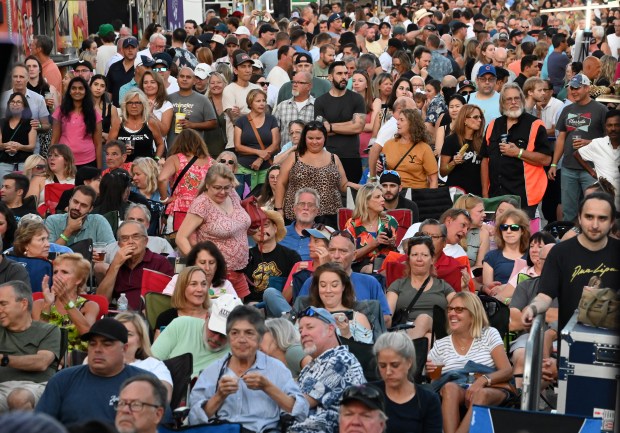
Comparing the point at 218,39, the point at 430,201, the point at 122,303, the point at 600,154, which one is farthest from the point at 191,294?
the point at 218,39

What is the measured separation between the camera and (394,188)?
11547 millimetres

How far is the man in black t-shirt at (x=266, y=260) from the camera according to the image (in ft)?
33.4

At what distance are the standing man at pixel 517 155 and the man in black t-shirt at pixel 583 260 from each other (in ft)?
18.9

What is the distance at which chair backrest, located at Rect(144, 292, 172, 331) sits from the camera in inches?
342

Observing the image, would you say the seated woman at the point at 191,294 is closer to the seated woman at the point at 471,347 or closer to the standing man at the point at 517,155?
the seated woman at the point at 471,347

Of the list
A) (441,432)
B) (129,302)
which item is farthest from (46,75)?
(441,432)

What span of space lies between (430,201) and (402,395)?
5667 millimetres

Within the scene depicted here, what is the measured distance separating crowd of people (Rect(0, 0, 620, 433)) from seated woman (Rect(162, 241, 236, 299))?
18mm

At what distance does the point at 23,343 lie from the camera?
7.64 m

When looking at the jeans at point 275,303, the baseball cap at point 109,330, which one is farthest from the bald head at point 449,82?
the baseball cap at point 109,330

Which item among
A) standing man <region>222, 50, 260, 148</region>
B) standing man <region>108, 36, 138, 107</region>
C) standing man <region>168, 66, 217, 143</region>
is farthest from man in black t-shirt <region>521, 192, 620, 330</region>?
standing man <region>108, 36, 138, 107</region>

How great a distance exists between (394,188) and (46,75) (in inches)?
251

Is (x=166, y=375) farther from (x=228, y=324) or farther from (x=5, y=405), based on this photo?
(x=5, y=405)

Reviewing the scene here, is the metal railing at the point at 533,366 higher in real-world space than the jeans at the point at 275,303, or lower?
higher
